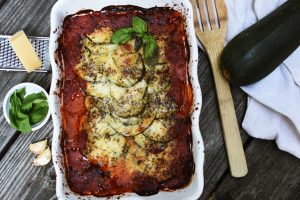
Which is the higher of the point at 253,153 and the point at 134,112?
the point at 134,112

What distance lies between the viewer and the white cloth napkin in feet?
5.48

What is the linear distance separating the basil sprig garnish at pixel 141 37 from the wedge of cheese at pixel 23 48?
31 cm

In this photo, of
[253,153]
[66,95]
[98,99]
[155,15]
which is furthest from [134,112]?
[253,153]

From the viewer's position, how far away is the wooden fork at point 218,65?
1.67 meters

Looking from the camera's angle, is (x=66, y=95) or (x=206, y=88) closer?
Result: (x=66, y=95)

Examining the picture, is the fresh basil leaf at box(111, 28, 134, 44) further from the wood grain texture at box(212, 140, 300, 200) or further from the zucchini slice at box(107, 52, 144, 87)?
the wood grain texture at box(212, 140, 300, 200)

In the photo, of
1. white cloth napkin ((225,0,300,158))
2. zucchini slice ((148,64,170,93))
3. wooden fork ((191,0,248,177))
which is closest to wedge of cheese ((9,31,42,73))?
zucchini slice ((148,64,170,93))

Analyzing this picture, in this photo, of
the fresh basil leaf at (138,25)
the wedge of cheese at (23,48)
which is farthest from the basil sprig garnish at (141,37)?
the wedge of cheese at (23,48)

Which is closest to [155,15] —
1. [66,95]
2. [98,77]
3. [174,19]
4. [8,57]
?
[174,19]

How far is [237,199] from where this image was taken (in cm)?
171

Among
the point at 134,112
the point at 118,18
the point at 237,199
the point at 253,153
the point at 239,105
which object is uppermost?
the point at 118,18

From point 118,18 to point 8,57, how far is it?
437 millimetres

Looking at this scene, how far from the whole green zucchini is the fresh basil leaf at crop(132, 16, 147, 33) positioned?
1.01 ft

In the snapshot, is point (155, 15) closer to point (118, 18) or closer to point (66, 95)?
point (118, 18)
